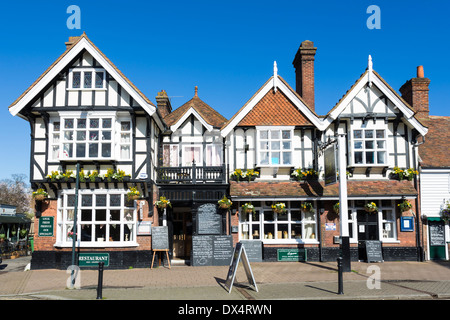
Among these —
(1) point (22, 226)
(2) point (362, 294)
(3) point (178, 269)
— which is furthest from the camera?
(1) point (22, 226)

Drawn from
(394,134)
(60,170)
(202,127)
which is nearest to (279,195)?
(202,127)

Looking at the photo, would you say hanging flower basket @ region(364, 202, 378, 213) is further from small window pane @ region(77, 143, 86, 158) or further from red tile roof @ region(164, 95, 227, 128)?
small window pane @ region(77, 143, 86, 158)

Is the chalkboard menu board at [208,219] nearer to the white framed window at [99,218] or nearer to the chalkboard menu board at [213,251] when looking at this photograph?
the chalkboard menu board at [213,251]

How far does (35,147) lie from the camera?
16266mm

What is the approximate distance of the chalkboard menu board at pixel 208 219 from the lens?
1712 cm

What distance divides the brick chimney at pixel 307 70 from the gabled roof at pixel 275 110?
159 cm

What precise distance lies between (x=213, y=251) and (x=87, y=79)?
8.78 metres

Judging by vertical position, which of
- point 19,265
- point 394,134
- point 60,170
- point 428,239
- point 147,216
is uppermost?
point 394,134

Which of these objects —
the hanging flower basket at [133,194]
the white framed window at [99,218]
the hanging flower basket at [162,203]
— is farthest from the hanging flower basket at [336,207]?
the white framed window at [99,218]

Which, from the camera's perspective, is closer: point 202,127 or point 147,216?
point 147,216

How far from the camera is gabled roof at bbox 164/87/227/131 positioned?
1825 cm

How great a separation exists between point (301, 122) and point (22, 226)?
77.6 feet

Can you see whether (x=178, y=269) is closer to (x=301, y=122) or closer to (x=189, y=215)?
(x=189, y=215)

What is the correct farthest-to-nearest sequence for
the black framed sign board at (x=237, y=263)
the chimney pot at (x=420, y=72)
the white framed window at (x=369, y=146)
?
1. the chimney pot at (x=420, y=72)
2. the white framed window at (x=369, y=146)
3. the black framed sign board at (x=237, y=263)
